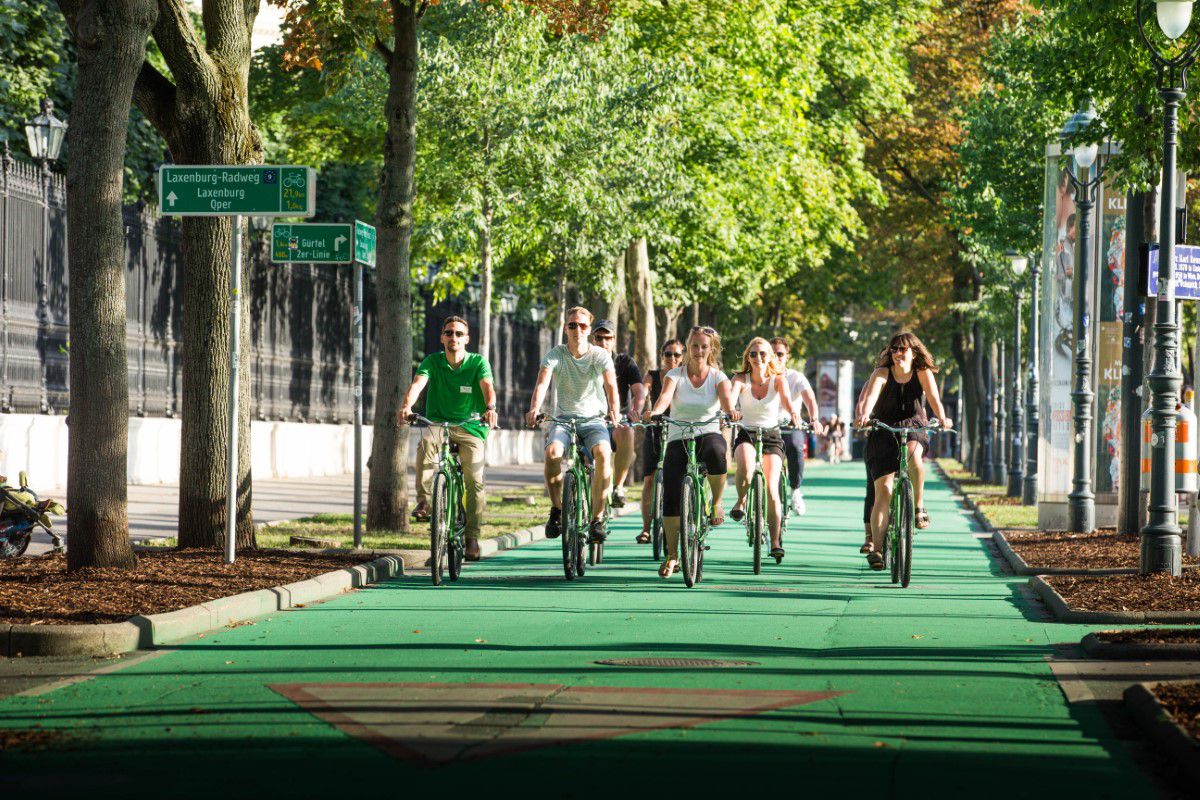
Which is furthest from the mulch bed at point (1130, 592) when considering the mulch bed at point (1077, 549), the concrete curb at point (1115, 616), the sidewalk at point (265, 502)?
the sidewalk at point (265, 502)

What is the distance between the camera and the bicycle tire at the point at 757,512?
1555 cm

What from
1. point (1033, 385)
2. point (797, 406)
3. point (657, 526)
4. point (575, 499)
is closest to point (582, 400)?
point (575, 499)

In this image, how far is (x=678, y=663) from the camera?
31.3 feet

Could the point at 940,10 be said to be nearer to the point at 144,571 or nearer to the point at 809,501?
the point at 809,501

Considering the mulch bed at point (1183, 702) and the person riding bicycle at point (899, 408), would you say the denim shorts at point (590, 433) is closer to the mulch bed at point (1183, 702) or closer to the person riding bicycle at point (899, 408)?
the person riding bicycle at point (899, 408)

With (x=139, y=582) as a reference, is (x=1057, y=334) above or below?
above

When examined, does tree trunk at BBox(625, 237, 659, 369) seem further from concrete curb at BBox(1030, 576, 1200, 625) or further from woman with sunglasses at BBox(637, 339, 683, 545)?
concrete curb at BBox(1030, 576, 1200, 625)

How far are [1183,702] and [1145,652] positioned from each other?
2.20 meters

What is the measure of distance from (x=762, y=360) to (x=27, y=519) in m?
6.52

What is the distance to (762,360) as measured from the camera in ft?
57.6

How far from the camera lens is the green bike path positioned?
6582 mm

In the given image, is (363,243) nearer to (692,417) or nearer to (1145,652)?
(692,417)

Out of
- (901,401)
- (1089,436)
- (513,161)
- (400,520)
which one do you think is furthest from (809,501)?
(901,401)

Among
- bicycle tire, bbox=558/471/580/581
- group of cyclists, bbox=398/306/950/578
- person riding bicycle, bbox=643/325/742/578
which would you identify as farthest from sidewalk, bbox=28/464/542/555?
person riding bicycle, bbox=643/325/742/578
